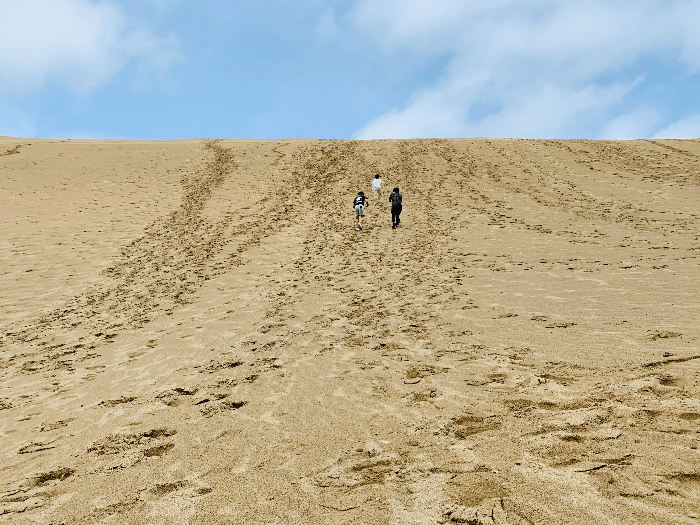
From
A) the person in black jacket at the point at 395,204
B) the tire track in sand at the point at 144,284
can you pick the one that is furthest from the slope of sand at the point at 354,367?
the person in black jacket at the point at 395,204

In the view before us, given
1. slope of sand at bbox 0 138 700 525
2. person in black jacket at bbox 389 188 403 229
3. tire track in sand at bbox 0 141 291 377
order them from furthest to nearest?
person in black jacket at bbox 389 188 403 229 < tire track in sand at bbox 0 141 291 377 < slope of sand at bbox 0 138 700 525

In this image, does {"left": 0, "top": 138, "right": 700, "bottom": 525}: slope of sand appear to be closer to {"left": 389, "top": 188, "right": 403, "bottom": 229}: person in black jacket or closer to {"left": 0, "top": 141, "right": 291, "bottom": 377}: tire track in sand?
{"left": 0, "top": 141, "right": 291, "bottom": 377}: tire track in sand

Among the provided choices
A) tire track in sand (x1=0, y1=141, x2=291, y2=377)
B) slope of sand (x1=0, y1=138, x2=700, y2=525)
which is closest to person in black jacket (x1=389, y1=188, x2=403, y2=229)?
slope of sand (x1=0, y1=138, x2=700, y2=525)

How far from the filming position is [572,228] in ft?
45.0

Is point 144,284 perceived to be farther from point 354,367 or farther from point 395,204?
point 395,204

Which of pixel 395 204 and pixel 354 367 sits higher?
pixel 395 204

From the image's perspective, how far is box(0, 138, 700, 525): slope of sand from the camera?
2754mm

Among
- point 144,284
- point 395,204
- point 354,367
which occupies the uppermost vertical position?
point 395,204

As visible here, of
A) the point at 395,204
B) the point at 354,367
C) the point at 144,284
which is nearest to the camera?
the point at 354,367

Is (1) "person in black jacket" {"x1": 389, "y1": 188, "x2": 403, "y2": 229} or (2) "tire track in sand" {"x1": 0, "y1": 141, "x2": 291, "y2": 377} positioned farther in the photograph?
(1) "person in black jacket" {"x1": 389, "y1": 188, "x2": 403, "y2": 229}

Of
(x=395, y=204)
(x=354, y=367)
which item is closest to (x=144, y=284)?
(x=354, y=367)

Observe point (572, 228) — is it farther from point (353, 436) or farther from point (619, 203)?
point (353, 436)

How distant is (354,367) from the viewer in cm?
535

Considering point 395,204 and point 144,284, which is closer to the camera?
point 144,284
